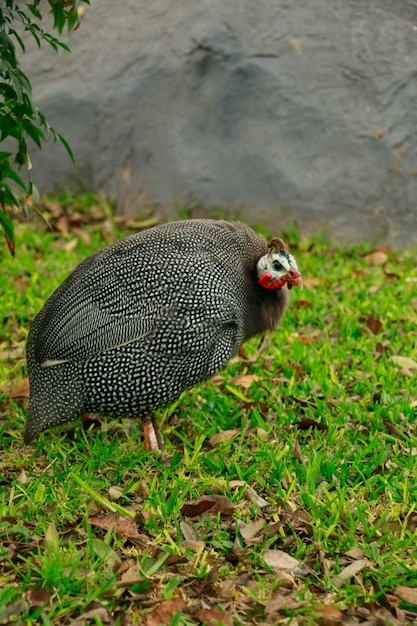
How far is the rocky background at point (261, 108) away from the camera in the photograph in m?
5.92

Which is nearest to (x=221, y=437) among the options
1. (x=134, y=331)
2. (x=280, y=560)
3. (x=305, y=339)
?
(x=134, y=331)

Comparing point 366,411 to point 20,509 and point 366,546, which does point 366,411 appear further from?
point 20,509

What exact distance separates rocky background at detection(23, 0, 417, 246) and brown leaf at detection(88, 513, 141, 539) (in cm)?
362

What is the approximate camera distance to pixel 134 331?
3.33m

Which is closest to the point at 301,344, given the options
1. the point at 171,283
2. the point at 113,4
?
the point at 171,283

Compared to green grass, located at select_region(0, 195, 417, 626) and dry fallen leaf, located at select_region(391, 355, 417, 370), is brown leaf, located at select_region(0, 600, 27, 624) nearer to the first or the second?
green grass, located at select_region(0, 195, 417, 626)

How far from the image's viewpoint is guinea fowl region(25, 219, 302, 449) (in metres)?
3.34

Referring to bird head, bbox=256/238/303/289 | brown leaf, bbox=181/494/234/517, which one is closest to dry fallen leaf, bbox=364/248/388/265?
bird head, bbox=256/238/303/289

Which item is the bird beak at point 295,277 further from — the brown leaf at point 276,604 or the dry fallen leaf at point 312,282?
the dry fallen leaf at point 312,282

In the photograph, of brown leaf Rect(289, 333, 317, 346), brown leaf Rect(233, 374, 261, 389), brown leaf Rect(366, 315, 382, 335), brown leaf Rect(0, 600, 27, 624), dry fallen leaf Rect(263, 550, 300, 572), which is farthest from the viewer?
brown leaf Rect(366, 315, 382, 335)

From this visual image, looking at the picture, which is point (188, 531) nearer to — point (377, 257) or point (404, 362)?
point (404, 362)

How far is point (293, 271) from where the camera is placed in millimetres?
3605

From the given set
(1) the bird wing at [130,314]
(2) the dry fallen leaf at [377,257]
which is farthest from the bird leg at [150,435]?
(2) the dry fallen leaf at [377,257]

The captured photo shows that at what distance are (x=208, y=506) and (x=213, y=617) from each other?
1.98ft
